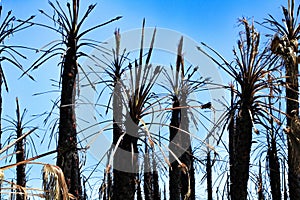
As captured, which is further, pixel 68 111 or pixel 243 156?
pixel 243 156

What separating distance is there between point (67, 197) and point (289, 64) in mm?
6053

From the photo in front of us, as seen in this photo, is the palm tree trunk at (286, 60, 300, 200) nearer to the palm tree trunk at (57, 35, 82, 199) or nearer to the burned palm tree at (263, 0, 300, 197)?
the burned palm tree at (263, 0, 300, 197)

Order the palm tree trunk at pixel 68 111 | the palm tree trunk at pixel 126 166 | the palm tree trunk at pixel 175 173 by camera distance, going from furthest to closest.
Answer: the palm tree trunk at pixel 175 173, the palm tree trunk at pixel 68 111, the palm tree trunk at pixel 126 166

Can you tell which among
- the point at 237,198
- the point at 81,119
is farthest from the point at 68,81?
the point at 237,198

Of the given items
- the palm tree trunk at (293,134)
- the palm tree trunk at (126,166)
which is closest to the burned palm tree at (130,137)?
the palm tree trunk at (126,166)

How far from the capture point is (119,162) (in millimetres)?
8289

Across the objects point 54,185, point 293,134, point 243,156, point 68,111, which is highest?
point 68,111

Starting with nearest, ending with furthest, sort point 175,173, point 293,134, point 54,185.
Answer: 1. point 54,185
2. point 293,134
3. point 175,173

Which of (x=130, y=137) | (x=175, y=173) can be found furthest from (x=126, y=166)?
(x=175, y=173)

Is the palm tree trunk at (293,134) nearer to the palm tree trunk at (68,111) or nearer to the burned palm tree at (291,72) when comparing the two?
the burned palm tree at (291,72)

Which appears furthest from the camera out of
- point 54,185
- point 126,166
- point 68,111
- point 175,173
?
point 175,173

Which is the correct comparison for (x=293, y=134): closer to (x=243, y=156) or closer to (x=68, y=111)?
(x=243, y=156)

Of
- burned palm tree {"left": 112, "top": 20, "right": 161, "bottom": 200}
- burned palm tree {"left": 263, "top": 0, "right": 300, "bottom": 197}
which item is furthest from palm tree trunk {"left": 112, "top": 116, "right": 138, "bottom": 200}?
burned palm tree {"left": 263, "top": 0, "right": 300, "bottom": 197}

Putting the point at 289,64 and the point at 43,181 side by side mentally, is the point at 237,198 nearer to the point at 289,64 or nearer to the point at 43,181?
the point at 289,64
